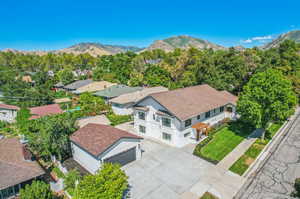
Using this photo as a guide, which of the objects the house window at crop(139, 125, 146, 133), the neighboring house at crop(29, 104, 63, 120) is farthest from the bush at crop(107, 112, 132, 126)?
the neighboring house at crop(29, 104, 63, 120)

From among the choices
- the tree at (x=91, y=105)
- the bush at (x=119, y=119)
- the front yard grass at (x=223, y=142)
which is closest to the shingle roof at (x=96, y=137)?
the front yard grass at (x=223, y=142)

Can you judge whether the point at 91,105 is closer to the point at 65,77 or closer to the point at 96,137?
the point at 96,137

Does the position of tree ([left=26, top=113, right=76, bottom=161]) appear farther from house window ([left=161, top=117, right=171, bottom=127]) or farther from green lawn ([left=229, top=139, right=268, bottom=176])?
green lawn ([left=229, top=139, right=268, bottom=176])

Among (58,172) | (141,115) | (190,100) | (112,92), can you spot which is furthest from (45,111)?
(190,100)

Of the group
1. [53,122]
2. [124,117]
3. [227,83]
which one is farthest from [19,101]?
[227,83]

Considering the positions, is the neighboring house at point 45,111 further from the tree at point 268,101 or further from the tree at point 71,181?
the tree at point 268,101

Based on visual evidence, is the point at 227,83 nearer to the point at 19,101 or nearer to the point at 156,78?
the point at 156,78

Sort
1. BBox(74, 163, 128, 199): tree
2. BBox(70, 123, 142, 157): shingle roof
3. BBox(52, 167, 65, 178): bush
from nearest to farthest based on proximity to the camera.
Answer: BBox(74, 163, 128, 199): tree, BBox(70, 123, 142, 157): shingle roof, BBox(52, 167, 65, 178): bush
